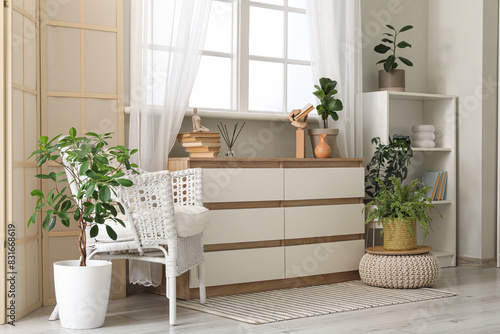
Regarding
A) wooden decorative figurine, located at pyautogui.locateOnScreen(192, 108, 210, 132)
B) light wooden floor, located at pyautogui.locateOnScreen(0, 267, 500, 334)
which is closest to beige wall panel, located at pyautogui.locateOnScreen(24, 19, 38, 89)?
wooden decorative figurine, located at pyautogui.locateOnScreen(192, 108, 210, 132)

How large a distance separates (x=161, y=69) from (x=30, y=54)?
2.62 feet

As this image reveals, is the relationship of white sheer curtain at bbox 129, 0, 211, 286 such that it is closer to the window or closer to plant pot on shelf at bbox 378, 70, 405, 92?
the window

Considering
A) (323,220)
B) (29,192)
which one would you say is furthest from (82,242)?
(323,220)

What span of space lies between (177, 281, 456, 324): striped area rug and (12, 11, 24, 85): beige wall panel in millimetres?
1438

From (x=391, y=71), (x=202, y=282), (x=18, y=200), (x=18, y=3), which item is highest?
(x=18, y=3)

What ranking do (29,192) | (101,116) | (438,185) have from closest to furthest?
(29,192)
(101,116)
(438,185)

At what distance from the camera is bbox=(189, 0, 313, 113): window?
4.26 metres

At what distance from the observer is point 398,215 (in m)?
3.96

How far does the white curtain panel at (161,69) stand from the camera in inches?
148

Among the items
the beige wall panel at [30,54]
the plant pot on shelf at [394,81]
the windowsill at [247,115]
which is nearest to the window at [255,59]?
the windowsill at [247,115]

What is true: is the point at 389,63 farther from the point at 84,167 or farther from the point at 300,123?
the point at 84,167

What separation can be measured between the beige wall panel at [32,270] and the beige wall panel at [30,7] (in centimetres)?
118

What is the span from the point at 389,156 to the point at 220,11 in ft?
4.90

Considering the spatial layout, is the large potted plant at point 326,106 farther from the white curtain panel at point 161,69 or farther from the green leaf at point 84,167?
the green leaf at point 84,167
